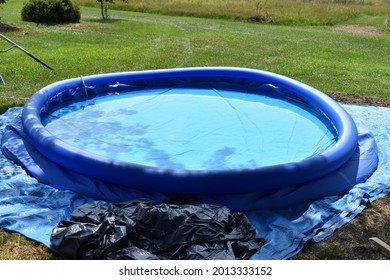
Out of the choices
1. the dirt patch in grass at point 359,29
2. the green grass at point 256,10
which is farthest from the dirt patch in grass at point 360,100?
the green grass at point 256,10

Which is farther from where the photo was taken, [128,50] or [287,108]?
[128,50]

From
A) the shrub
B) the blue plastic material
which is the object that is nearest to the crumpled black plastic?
the blue plastic material

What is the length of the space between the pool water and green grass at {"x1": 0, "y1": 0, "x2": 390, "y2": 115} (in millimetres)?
1579

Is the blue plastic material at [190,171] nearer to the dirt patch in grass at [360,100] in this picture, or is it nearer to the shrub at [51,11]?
the dirt patch in grass at [360,100]

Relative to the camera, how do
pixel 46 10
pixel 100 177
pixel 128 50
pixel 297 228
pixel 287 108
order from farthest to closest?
pixel 46 10, pixel 128 50, pixel 287 108, pixel 100 177, pixel 297 228

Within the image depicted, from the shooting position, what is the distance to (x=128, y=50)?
42.7ft

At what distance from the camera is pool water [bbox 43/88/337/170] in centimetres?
643

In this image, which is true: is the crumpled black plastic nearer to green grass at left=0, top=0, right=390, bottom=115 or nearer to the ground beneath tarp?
the ground beneath tarp

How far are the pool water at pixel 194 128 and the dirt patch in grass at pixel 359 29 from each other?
12.3 m

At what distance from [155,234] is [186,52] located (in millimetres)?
9387

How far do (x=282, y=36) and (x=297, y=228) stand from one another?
43.7 feet

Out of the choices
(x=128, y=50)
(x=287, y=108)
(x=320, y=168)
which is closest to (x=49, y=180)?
(x=320, y=168)

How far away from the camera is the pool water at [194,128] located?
253 inches
